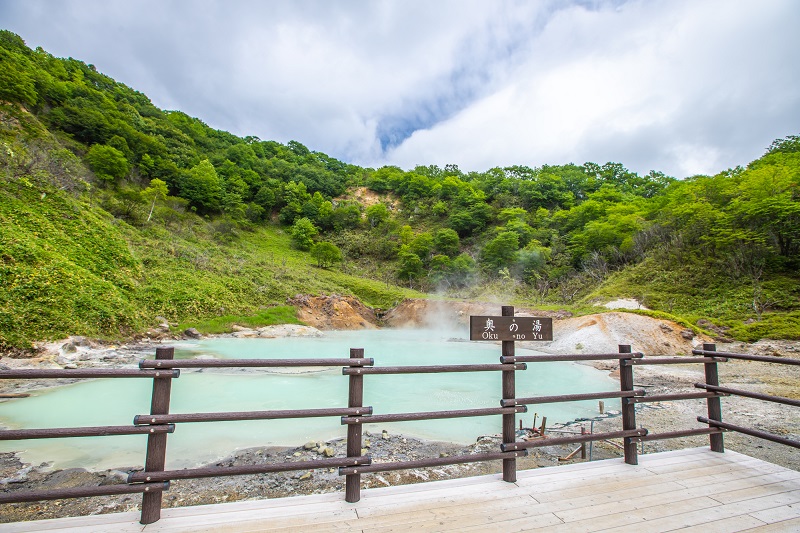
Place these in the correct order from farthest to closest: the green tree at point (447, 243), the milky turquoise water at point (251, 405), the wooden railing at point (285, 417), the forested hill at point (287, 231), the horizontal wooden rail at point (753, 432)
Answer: the green tree at point (447, 243) < the forested hill at point (287, 231) < the milky turquoise water at point (251, 405) < the horizontal wooden rail at point (753, 432) < the wooden railing at point (285, 417)

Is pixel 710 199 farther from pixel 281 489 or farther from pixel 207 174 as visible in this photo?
pixel 207 174

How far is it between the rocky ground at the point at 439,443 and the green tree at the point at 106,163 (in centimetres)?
2500

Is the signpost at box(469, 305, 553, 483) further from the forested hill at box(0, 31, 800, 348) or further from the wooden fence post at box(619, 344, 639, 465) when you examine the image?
the forested hill at box(0, 31, 800, 348)

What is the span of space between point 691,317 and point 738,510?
18729 millimetres

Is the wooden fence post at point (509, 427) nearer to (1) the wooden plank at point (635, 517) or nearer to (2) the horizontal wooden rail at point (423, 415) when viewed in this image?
(2) the horizontal wooden rail at point (423, 415)

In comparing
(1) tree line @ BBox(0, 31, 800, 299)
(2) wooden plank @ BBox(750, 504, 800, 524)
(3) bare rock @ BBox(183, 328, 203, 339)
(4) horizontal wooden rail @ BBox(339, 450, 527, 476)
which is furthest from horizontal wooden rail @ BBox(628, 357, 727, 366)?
(1) tree line @ BBox(0, 31, 800, 299)

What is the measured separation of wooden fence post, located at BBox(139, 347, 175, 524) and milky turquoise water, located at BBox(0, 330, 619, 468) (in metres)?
3.37

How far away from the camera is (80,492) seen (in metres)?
2.13

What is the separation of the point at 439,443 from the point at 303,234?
43244 millimetres

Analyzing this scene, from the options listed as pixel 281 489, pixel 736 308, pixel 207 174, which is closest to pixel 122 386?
pixel 281 489

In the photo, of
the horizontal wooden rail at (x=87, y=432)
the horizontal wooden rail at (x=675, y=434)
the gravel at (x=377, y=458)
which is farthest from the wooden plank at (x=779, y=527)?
the horizontal wooden rail at (x=87, y=432)

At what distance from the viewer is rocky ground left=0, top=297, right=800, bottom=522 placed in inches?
160

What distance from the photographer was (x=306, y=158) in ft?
256

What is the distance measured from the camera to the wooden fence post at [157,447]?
2.15 meters
